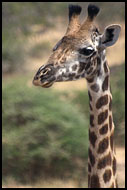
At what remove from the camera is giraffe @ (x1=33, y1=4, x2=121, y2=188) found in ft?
15.7

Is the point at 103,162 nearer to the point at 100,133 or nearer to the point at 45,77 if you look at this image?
the point at 100,133

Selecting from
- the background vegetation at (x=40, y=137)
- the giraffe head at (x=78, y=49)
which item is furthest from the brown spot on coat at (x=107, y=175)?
the background vegetation at (x=40, y=137)

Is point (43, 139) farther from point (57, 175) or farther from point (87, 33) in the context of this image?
point (87, 33)

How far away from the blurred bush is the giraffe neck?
5564 mm

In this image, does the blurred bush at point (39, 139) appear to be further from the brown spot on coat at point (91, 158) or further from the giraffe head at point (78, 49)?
the giraffe head at point (78, 49)

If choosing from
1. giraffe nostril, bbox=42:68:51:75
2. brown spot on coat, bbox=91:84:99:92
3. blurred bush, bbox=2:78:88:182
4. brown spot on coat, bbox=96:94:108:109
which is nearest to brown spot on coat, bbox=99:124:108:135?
brown spot on coat, bbox=96:94:108:109

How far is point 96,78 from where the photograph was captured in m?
4.87

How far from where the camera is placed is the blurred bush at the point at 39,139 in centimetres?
1073

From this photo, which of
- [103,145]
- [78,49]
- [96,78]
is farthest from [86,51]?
[103,145]

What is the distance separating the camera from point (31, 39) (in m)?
24.4

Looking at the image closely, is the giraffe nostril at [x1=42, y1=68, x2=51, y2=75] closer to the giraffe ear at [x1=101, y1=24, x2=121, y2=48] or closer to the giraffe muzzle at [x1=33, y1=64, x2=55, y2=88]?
the giraffe muzzle at [x1=33, y1=64, x2=55, y2=88]

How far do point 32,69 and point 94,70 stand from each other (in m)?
17.7

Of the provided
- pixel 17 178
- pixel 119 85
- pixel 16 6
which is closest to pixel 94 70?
pixel 17 178

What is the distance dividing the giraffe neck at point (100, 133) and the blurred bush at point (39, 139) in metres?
5.56
